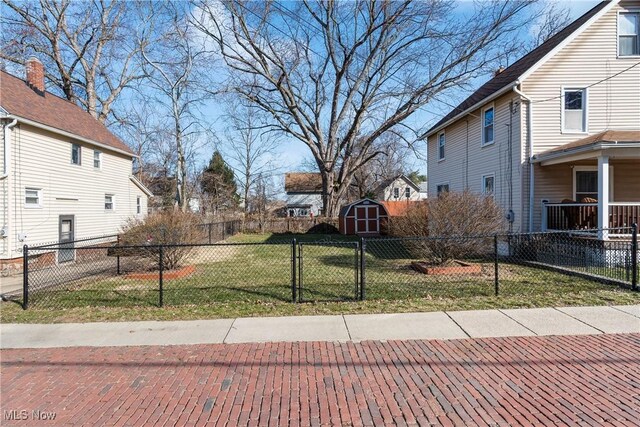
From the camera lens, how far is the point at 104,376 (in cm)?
401

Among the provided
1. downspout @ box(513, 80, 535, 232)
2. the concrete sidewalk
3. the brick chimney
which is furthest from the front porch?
the brick chimney

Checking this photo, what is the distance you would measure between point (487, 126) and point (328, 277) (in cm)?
1033

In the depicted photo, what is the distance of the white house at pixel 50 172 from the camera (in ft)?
40.1

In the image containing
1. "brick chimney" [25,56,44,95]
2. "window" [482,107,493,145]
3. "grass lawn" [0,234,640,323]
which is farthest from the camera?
"brick chimney" [25,56,44,95]

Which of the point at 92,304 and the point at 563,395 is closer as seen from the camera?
the point at 563,395

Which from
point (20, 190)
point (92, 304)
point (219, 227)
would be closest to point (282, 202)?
point (219, 227)

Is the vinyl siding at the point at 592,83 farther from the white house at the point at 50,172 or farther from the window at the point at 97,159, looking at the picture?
the window at the point at 97,159

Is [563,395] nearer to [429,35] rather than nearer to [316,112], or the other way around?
[429,35]

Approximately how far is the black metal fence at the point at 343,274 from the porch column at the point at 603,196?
17.1 inches

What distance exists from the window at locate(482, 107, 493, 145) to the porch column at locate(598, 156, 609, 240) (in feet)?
16.3

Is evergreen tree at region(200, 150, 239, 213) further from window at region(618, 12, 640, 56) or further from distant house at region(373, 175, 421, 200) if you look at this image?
window at region(618, 12, 640, 56)

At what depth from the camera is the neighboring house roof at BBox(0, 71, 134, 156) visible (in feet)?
42.7

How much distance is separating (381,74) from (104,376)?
2764cm

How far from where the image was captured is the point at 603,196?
1044 cm
